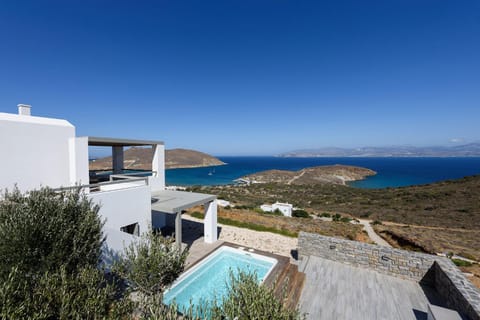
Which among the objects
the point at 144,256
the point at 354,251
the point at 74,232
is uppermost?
the point at 74,232

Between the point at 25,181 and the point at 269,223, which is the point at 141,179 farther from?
the point at 269,223

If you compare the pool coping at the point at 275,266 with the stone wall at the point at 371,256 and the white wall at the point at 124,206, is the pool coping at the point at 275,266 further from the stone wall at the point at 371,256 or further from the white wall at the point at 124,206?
the white wall at the point at 124,206

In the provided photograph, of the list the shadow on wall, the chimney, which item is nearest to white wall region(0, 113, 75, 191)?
the chimney

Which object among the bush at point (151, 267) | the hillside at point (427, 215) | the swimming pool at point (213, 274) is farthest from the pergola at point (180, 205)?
the hillside at point (427, 215)

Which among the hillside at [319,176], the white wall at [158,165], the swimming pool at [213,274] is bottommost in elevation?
the hillside at [319,176]

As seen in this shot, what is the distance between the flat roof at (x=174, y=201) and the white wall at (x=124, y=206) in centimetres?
60

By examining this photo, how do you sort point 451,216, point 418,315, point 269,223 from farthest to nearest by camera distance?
point 451,216 → point 269,223 → point 418,315

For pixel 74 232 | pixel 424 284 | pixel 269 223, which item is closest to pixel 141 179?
pixel 74 232

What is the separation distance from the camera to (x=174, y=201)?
9.57m

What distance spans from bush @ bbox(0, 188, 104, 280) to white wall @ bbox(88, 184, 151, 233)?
4.94 ft

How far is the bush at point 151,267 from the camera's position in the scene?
505 cm

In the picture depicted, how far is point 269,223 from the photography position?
14375 millimetres

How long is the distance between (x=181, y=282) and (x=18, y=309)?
5.10 m

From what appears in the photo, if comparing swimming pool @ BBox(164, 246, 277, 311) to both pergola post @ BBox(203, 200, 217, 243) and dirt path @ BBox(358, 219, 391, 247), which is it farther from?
dirt path @ BBox(358, 219, 391, 247)
